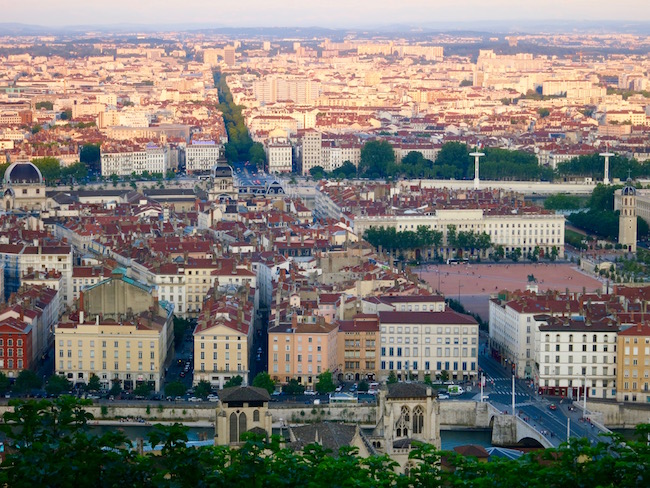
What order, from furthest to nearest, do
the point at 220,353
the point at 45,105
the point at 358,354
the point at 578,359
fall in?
the point at 45,105 < the point at 358,354 < the point at 220,353 < the point at 578,359

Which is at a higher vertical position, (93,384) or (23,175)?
(23,175)

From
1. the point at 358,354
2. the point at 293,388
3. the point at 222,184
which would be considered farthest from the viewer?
the point at 222,184

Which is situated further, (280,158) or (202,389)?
(280,158)

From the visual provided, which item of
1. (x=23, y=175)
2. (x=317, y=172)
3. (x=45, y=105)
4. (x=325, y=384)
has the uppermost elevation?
(x=23, y=175)

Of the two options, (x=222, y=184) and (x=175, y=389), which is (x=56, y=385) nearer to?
(x=175, y=389)

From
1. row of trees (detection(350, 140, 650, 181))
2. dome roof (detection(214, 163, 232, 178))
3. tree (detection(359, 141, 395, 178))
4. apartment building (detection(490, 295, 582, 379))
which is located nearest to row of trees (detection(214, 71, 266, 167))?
tree (detection(359, 141, 395, 178))

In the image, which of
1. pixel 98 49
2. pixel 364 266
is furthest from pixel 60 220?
→ pixel 98 49

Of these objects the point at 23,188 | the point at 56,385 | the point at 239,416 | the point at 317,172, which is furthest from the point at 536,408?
the point at 317,172

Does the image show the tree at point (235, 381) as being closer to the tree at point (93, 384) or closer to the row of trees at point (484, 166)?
the tree at point (93, 384)
